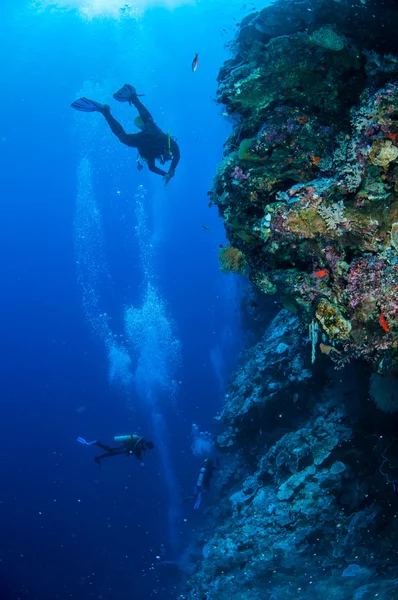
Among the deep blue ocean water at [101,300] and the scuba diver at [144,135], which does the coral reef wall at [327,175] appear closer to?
the scuba diver at [144,135]

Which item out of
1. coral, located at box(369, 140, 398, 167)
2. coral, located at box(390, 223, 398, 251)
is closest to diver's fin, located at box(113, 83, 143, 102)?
coral, located at box(369, 140, 398, 167)

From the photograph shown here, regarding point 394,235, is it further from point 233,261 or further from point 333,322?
point 233,261

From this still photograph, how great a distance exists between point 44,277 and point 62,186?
2138 cm

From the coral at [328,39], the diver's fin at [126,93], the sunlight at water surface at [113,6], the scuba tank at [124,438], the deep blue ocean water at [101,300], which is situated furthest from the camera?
the sunlight at water surface at [113,6]

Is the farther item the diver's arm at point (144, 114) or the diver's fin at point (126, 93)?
the diver's arm at point (144, 114)

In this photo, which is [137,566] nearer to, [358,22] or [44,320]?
[358,22]

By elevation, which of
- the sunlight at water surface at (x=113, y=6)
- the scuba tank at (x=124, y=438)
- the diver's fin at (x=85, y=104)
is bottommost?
the scuba tank at (x=124, y=438)

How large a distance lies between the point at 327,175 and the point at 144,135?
634 centimetres

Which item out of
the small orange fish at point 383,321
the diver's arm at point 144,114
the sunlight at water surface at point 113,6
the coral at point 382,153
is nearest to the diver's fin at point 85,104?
the diver's arm at point 144,114

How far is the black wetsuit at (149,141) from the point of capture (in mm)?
8648

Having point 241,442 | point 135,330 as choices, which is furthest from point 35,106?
point 241,442

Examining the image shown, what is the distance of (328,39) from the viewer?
4.21 metres

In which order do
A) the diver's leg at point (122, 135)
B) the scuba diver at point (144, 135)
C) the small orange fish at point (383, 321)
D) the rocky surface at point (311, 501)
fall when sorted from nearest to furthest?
1. the small orange fish at point (383, 321)
2. the rocky surface at point (311, 501)
3. the scuba diver at point (144, 135)
4. the diver's leg at point (122, 135)

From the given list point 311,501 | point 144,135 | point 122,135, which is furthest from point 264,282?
point 122,135
